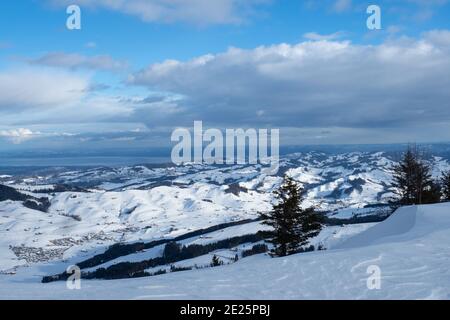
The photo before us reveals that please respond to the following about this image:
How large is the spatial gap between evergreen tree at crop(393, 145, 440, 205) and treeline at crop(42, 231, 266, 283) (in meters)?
49.4

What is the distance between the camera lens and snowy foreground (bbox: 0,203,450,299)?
9805mm

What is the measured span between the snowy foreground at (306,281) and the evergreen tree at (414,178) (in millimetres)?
28293

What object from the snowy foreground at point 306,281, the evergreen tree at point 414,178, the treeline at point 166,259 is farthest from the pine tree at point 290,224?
the treeline at point 166,259

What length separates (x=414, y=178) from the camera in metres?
42.0

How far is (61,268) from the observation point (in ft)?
383

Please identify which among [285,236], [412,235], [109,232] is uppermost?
[412,235]

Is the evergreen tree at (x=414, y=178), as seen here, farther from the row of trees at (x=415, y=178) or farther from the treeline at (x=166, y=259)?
the treeline at (x=166, y=259)

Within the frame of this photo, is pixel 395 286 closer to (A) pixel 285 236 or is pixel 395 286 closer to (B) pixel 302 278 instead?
(B) pixel 302 278

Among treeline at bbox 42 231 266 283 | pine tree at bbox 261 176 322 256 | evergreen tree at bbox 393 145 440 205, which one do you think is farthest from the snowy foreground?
treeline at bbox 42 231 266 283

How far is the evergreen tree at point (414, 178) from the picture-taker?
4156 cm

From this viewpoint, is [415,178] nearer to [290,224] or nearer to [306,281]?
[290,224]

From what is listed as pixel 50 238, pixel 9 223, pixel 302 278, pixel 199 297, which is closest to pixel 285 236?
pixel 302 278

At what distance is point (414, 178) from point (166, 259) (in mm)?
72213
